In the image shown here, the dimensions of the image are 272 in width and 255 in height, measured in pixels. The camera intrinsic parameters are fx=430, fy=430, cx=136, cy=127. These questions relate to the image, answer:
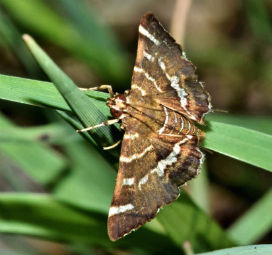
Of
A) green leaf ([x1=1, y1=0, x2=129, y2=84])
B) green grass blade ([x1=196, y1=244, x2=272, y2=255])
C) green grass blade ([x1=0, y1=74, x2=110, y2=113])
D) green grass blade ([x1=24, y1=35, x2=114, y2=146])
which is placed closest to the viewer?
green grass blade ([x1=24, y1=35, x2=114, y2=146])

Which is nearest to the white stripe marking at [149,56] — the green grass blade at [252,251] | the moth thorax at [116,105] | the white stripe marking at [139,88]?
the white stripe marking at [139,88]

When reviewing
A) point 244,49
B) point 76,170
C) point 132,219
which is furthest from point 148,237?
point 244,49

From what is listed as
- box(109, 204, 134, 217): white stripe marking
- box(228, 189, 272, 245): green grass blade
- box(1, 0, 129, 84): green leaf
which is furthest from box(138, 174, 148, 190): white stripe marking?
box(1, 0, 129, 84): green leaf

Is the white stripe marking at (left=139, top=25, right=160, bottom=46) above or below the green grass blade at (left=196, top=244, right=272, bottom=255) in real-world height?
above

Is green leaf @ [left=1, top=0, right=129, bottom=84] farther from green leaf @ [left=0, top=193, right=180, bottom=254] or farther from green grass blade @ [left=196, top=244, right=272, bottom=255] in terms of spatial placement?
green grass blade @ [left=196, top=244, right=272, bottom=255]

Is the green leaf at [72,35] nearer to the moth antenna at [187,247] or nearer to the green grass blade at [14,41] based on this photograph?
the green grass blade at [14,41]

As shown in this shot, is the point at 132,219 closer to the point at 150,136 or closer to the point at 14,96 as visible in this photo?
the point at 150,136

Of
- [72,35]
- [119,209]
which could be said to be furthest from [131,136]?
[72,35]
